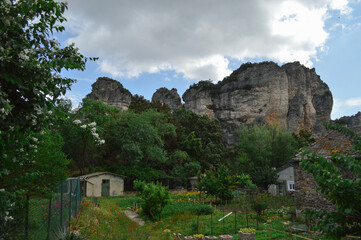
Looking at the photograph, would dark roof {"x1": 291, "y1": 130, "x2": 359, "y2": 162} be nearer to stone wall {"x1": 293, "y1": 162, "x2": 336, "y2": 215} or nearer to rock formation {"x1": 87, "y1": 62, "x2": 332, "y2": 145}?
stone wall {"x1": 293, "y1": 162, "x2": 336, "y2": 215}

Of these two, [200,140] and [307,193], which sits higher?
[200,140]

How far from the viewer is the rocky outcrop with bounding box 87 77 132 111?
188 feet

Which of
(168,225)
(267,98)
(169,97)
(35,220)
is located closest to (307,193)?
(168,225)

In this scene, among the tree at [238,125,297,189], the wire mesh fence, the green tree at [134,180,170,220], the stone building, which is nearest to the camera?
the wire mesh fence

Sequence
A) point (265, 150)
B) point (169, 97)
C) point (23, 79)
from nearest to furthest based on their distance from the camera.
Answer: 1. point (23, 79)
2. point (265, 150)
3. point (169, 97)

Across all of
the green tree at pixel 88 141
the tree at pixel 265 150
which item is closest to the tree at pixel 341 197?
the green tree at pixel 88 141

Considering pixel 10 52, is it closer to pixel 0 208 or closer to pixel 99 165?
pixel 0 208

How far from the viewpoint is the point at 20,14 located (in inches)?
144

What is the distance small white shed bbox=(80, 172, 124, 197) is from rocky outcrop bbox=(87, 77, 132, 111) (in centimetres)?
2807

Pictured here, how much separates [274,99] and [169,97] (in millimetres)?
27748

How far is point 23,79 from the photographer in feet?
11.2

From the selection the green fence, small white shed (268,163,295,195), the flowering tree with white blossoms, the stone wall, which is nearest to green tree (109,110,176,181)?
small white shed (268,163,295,195)

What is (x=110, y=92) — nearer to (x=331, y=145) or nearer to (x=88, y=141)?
(x=88, y=141)

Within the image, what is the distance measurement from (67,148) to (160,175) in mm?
13705
